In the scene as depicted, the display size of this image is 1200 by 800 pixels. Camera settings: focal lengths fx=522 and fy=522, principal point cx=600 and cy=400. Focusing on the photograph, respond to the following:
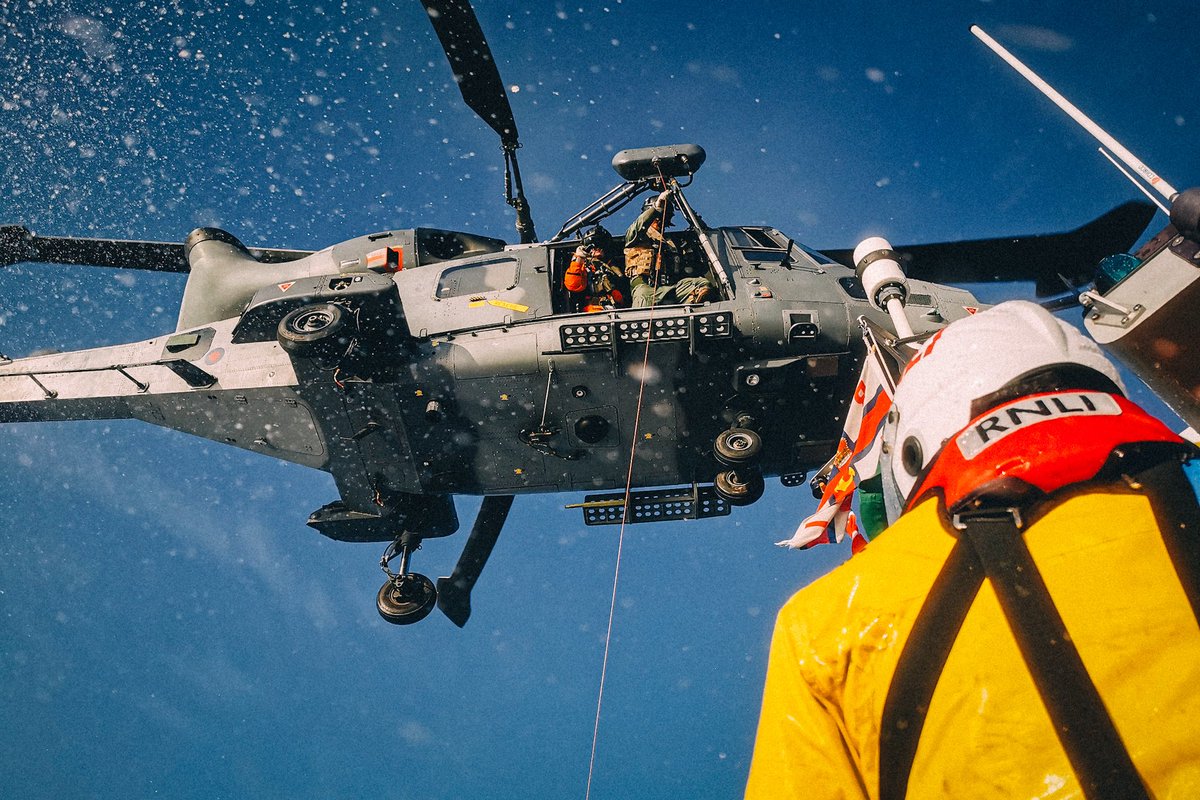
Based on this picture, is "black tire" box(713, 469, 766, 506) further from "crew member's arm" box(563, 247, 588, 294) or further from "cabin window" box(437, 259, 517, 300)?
"cabin window" box(437, 259, 517, 300)

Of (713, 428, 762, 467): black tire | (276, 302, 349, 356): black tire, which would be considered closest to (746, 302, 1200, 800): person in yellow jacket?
(713, 428, 762, 467): black tire

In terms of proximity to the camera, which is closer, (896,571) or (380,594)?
(896,571)

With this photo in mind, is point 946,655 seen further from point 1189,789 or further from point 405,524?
point 405,524

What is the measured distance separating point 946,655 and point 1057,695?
0.19 metres

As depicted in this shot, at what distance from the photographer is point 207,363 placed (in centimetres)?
626

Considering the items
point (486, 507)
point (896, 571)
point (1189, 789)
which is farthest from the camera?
point (486, 507)

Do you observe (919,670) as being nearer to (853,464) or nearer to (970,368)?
(970,368)

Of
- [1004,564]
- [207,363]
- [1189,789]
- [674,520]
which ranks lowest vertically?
[1189,789]

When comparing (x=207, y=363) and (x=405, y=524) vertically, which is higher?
(x=207, y=363)

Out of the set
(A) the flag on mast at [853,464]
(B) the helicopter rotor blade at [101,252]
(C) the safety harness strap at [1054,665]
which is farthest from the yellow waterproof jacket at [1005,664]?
(B) the helicopter rotor blade at [101,252]

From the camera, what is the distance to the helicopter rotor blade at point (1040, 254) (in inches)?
281

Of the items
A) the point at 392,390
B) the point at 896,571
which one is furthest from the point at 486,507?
the point at 896,571

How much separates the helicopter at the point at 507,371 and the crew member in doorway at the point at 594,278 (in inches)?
4.9

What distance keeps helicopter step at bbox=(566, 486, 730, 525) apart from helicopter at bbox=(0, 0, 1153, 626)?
0.07ft
